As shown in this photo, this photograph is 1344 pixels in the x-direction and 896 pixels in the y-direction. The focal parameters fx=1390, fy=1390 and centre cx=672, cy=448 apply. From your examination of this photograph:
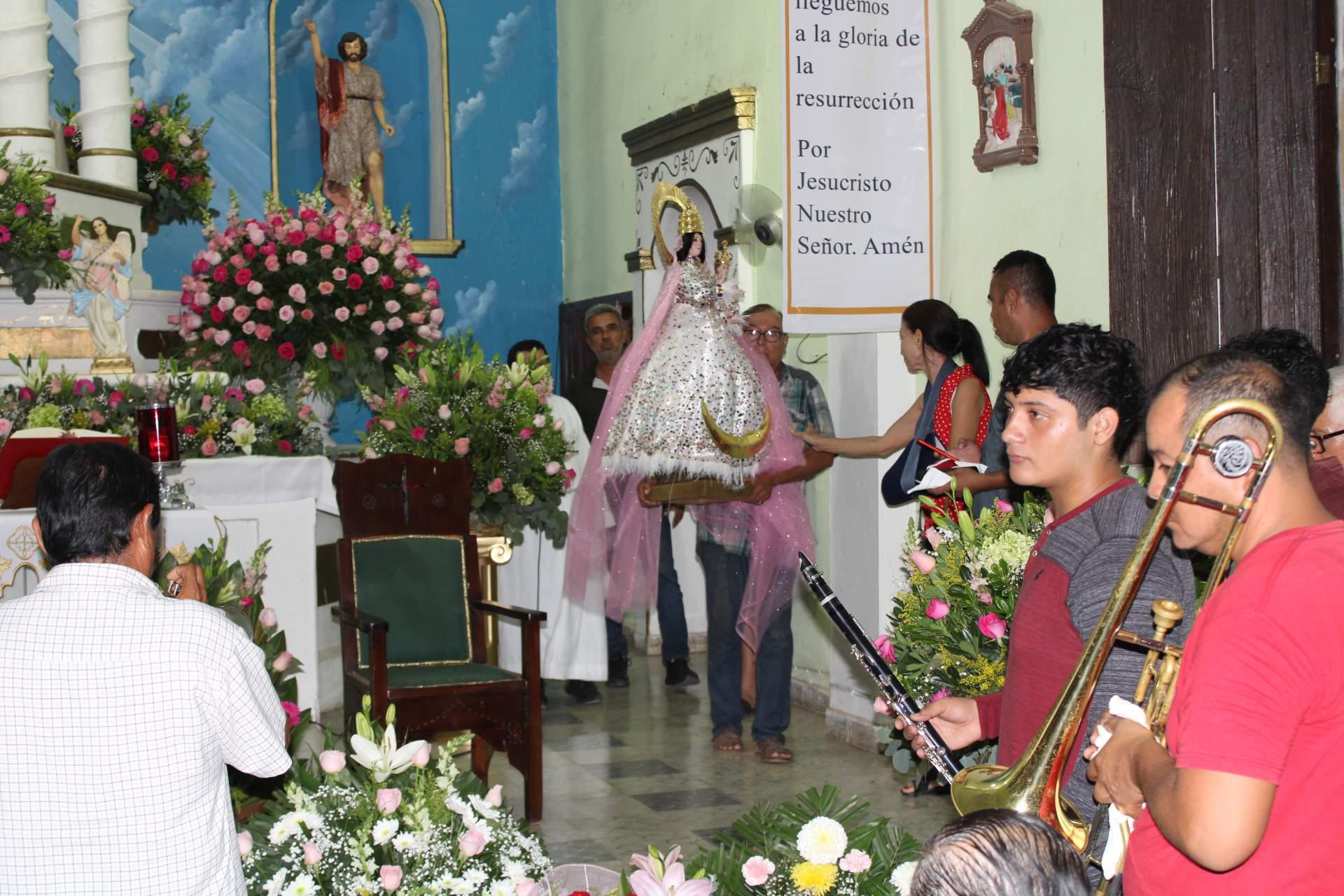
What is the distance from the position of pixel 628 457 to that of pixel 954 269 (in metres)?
1.45

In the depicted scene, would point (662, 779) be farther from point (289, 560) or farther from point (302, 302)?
point (302, 302)

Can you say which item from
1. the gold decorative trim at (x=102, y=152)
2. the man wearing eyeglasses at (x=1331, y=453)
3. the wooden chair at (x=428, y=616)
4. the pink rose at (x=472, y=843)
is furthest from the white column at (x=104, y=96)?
the man wearing eyeglasses at (x=1331, y=453)

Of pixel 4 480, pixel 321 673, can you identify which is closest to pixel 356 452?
pixel 321 673

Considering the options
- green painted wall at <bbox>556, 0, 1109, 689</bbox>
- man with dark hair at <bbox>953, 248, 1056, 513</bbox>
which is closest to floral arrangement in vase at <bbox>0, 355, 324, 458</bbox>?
green painted wall at <bbox>556, 0, 1109, 689</bbox>

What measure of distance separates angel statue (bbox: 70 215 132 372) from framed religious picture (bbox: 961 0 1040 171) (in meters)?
3.66

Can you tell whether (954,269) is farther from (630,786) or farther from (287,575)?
(287,575)

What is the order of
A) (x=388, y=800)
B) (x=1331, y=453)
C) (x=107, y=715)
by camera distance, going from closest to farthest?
(x=107, y=715)
(x=388, y=800)
(x=1331, y=453)

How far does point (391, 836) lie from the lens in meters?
2.15

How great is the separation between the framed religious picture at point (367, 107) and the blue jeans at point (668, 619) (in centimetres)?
357

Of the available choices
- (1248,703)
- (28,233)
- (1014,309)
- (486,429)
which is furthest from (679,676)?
(1248,703)

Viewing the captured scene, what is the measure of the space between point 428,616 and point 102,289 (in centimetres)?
231

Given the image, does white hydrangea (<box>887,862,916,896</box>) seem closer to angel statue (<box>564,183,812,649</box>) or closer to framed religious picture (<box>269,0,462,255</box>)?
angel statue (<box>564,183,812,649</box>)

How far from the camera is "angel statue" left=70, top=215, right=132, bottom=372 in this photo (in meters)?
5.99

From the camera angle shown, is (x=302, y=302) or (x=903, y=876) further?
(x=302, y=302)
